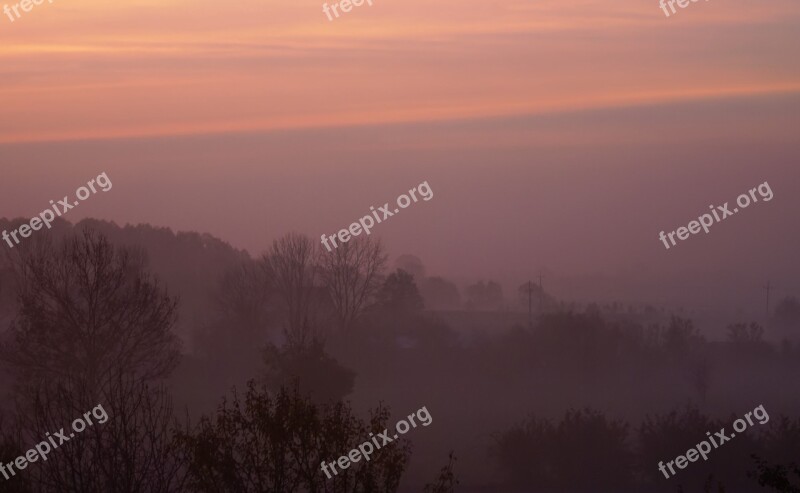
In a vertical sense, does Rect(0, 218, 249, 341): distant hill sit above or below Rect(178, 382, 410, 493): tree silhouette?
above

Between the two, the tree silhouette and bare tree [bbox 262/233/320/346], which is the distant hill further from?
the tree silhouette

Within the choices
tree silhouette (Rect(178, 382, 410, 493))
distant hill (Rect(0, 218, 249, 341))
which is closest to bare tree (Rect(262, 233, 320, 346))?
distant hill (Rect(0, 218, 249, 341))

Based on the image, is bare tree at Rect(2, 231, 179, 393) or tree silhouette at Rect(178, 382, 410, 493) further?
bare tree at Rect(2, 231, 179, 393)

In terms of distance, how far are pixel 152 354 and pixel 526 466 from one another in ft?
52.8

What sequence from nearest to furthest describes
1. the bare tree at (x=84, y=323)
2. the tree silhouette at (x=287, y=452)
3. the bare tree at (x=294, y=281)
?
1. the tree silhouette at (x=287, y=452)
2. the bare tree at (x=84, y=323)
3. the bare tree at (x=294, y=281)

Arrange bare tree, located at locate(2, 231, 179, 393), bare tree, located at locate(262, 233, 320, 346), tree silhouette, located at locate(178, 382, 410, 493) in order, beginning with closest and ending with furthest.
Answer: tree silhouette, located at locate(178, 382, 410, 493), bare tree, located at locate(2, 231, 179, 393), bare tree, located at locate(262, 233, 320, 346)

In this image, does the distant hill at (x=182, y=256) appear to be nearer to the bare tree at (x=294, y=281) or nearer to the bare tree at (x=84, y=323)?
the bare tree at (x=294, y=281)

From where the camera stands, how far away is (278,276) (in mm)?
77000

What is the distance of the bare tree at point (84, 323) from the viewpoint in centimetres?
3369

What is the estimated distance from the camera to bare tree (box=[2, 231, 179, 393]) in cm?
3369

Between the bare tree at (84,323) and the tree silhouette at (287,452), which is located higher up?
the bare tree at (84,323)

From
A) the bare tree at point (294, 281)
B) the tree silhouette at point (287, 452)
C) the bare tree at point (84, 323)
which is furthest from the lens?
the bare tree at point (294, 281)

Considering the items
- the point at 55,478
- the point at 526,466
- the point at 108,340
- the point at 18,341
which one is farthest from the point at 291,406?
the point at 526,466

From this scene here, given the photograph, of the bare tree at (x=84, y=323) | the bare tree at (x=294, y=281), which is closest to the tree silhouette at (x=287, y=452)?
the bare tree at (x=84, y=323)
